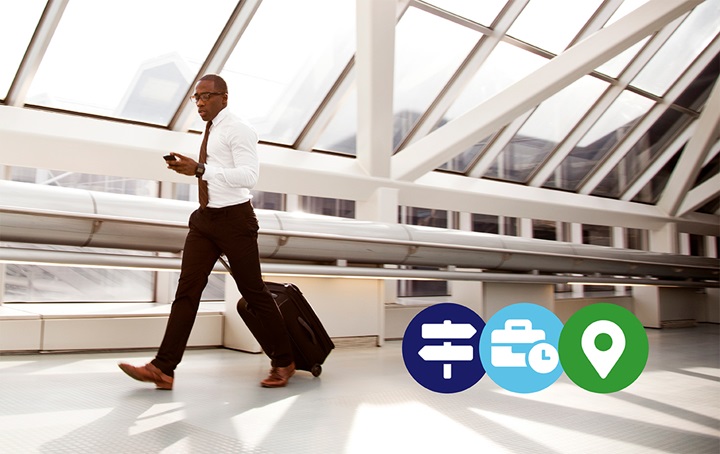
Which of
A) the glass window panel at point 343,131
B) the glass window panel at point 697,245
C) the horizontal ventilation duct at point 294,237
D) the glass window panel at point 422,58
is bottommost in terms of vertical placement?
the horizontal ventilation duct at point 294,237

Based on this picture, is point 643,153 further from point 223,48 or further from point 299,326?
point 299,326

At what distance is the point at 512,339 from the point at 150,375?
76.9 inches

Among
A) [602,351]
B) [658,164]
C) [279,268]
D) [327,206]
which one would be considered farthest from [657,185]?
[602,351]

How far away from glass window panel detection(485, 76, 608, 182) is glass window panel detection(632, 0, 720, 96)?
3.07 feet

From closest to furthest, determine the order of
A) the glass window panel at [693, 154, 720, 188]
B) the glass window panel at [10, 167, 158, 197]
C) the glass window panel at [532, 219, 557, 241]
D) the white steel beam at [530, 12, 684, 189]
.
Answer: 1. the glass window panel at [10, 167, 158, 197]
2. the white steel beam at [530, 12, 684, 189]
3. the glass window panel at [532, 219, 557, 241]
4. the glass window panel at [693, 154, 720, 188]

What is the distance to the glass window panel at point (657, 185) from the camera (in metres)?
12.1

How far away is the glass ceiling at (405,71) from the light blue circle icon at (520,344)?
459 cm

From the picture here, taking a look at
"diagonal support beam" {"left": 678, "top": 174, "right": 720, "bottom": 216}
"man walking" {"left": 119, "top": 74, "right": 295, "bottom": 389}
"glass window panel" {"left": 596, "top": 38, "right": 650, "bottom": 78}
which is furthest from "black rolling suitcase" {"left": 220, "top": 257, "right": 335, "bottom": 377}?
"diagonal support beam" {"left": 678, "top": 174, "right": 720, "bottom": 216}

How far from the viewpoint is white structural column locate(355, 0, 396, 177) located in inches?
230

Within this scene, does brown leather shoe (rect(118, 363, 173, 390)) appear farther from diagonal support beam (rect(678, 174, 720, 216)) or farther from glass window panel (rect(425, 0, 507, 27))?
diagonal support beam (rect(678, 174, 720, 216))

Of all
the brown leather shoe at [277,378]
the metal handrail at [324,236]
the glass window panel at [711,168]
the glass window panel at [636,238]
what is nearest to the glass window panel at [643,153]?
the glass window panel at [711,168]

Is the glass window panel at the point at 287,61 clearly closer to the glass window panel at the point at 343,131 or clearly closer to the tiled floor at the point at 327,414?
the glass window panel at the point at 343,131

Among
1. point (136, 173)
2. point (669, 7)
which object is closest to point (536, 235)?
point (669, 7)

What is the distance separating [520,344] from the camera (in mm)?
3383
